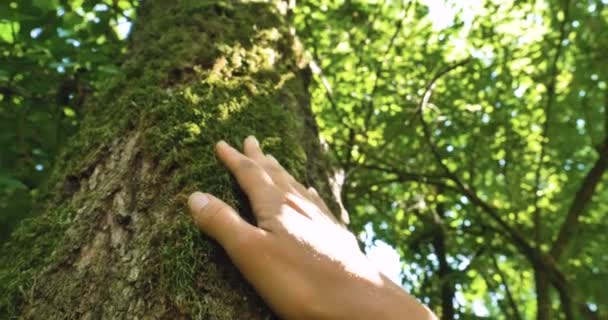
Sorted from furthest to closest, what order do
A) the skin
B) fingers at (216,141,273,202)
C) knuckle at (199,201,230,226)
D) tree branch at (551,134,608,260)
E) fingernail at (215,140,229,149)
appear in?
tree branch at (551,134,608,260) → fingernail at (215,140,229,149) → fingers at (216,141,273,202) → knuckle at (199,201,230,226) → the skin

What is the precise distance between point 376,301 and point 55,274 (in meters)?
0.86

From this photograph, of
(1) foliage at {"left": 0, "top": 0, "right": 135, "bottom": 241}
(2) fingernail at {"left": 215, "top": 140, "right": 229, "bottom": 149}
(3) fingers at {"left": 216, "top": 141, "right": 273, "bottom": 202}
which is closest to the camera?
(3) fingers at {"left": 216, "top": 141, "right": 273, "bottom": 202}

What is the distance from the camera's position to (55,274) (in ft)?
4.67

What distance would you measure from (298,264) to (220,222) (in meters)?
0.24

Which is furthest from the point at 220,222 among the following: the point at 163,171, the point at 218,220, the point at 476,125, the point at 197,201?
the point at 476,125

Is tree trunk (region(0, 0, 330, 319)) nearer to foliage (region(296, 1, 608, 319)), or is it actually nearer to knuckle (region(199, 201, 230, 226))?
knuckle (region(199, 201, 230, 226))

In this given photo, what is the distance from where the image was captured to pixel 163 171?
1652mm

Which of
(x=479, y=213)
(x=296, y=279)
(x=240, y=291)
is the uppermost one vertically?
(x=296, y=279)

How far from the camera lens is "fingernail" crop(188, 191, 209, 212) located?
141 cm

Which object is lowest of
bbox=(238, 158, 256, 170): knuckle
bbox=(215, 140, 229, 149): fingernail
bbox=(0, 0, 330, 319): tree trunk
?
bbox=(0, 0, 330, 319): tree trunk

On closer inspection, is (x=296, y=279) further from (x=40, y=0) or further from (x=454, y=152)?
(x=454, y=152)

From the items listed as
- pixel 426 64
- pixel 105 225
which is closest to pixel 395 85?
pixel 426 64

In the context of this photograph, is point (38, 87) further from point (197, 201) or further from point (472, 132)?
point (472, 132)

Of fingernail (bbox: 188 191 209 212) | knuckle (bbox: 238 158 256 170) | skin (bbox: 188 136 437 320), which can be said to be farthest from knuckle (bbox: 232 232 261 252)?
knuckle (bbox: 238 158 256 170)
